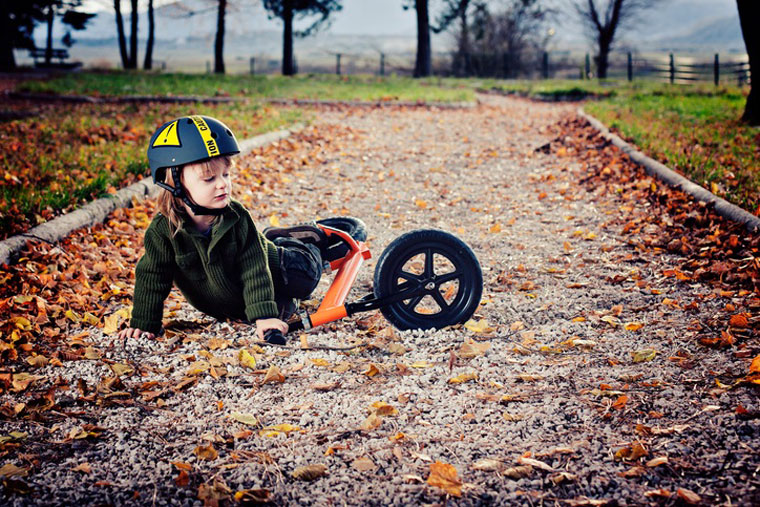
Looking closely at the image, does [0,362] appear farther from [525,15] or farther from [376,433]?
[525,15]

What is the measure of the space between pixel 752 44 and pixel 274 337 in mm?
9523

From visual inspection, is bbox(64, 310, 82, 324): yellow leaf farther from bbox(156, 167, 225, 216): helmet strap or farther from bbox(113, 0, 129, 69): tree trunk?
bbox(113, 0, 129, 69): tree trunk

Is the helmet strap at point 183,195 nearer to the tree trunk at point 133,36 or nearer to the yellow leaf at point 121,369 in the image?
the yellow leaf at point 121,369

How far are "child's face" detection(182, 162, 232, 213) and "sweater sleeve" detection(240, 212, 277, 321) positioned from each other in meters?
0.21

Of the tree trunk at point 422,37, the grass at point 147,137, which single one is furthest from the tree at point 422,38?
the grass at point 147,137

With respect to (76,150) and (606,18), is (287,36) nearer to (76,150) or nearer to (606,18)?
(606,18)

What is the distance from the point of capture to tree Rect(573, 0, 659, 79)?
37.8m

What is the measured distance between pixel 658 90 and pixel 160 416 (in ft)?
61.4

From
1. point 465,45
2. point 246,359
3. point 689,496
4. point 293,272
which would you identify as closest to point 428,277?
point 293,272

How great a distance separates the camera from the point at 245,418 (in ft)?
9.27

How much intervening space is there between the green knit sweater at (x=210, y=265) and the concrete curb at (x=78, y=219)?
5.09 feet

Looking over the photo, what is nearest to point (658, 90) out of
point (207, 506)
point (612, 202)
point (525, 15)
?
point (612, 202)

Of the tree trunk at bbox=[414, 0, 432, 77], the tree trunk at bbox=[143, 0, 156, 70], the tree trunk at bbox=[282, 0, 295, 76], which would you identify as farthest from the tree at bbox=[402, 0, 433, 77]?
the tree trunk at bbox=[143, 0, 156, 70]

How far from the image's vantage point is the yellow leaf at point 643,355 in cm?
328
